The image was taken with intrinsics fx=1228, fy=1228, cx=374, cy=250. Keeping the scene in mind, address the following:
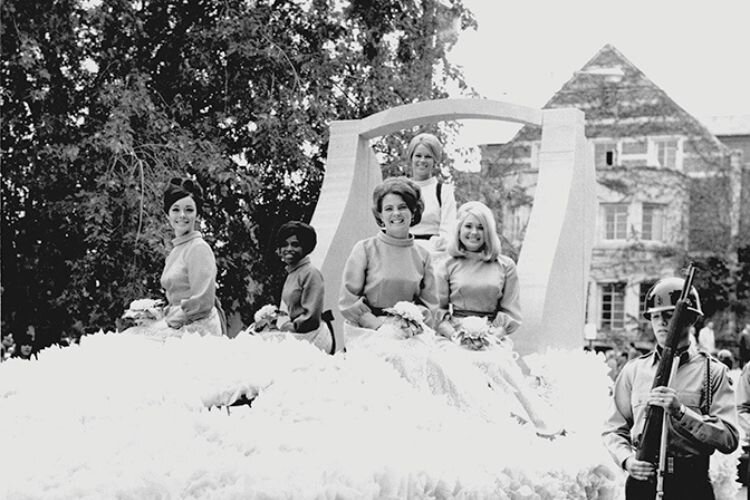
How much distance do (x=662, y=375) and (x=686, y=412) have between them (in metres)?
0.22

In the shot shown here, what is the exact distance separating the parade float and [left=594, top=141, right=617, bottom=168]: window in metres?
34.4

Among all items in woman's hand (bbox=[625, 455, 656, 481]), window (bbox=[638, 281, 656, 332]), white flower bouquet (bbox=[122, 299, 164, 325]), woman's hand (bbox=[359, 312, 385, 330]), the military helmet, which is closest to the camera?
woman's hand (bbox=[625, 455, 656, 481])

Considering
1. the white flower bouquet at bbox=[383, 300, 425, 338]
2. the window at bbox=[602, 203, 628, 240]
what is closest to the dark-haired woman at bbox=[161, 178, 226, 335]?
the white flower bouquet at bbox=[383, 300, 425, 338]

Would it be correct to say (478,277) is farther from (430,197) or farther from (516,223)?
(516,223)

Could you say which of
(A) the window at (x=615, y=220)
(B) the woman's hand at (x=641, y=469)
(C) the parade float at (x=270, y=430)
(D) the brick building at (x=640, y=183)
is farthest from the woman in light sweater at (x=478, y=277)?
(A) the window at (x=615, y=220)

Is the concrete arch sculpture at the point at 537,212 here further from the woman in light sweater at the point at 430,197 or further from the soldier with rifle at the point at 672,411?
the soldier with rifle at the point at 672,411

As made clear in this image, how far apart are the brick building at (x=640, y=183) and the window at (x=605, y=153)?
35mm

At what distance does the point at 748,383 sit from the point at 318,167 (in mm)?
10416

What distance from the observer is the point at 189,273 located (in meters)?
8.83

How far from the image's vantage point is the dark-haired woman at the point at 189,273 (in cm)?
858

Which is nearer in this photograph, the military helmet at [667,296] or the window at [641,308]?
the military helmet at [667,296]

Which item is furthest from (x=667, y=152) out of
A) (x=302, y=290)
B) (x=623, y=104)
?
(x=302, y=290)

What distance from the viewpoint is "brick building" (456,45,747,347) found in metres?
42.1

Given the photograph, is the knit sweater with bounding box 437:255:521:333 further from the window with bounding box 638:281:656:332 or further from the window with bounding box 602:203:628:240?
the window with bounding box 602:203:628:240
